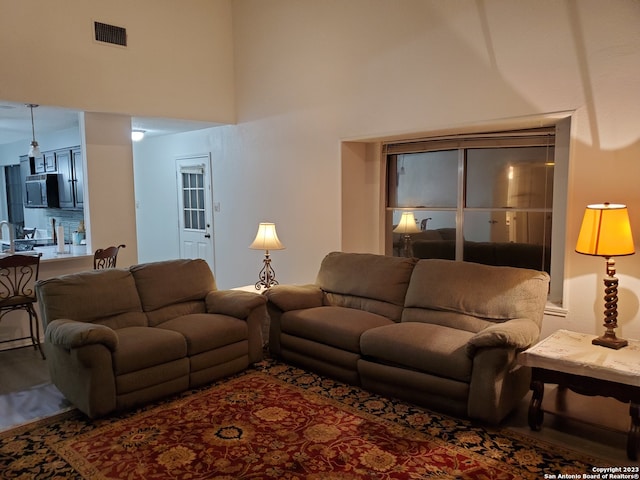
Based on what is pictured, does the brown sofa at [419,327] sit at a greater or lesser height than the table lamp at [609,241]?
lesser

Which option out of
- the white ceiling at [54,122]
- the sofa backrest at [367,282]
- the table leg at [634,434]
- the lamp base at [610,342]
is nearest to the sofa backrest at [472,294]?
the sofa backrest at [367,282]

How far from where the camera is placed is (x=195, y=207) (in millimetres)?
7055

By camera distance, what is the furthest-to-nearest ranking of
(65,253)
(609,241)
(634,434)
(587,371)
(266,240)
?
(65,253)
(266,240)
(609,241)
(587,371)
(634,434)

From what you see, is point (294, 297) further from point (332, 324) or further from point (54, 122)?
point (54, 122)

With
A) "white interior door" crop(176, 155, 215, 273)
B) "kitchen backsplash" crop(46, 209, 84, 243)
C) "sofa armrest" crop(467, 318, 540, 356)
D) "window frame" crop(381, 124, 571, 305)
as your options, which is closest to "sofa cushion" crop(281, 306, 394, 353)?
"sofa armrest" crop(467, 318, 540, 356)

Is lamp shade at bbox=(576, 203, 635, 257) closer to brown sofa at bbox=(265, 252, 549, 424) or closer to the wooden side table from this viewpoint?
brown sofa at bbox=(265, 252, 549, 424)

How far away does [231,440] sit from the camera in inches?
112

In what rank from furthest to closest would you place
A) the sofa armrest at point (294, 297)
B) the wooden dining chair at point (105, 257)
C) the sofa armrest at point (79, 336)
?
1. the wooden dining chair at point (105, 257)
2. the sofa armrest at point (294, 297)
3. the sofa armrest at point (79, 336)

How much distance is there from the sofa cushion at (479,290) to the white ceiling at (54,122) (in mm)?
3650

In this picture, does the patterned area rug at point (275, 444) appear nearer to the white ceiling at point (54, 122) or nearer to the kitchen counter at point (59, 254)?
the kitchen counter at point (59, 254)

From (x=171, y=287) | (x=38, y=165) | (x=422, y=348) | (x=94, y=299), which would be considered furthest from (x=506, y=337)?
(x=38, y=165)

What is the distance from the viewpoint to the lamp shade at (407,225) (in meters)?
4.92

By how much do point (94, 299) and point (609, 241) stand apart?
3613 millimetres

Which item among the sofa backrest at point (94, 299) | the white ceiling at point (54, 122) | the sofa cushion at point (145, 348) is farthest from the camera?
the white ceiling at point (54, 122)
